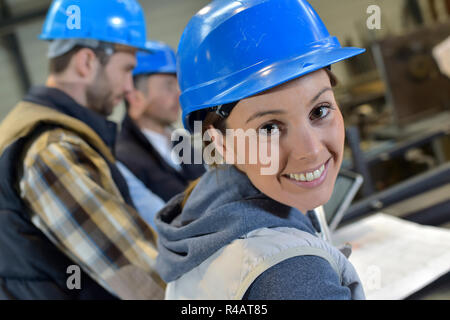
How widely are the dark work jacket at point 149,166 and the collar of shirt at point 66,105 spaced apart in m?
0.53

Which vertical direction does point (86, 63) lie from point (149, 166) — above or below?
above

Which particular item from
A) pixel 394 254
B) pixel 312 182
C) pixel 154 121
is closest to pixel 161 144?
pixel 154 121

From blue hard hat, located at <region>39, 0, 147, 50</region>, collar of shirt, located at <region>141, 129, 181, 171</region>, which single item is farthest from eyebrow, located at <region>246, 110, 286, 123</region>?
collar of shirt, located at <region>141, 129, 181, 171</region>

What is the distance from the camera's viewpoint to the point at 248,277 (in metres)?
0.50

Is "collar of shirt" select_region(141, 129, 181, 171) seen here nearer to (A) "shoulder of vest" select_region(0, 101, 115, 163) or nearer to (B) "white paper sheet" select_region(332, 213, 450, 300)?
(A) "shoulder of vest" select_region(0, 101, 115, 163)

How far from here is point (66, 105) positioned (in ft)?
3.73

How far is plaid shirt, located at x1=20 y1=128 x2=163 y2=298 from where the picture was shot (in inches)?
34.9

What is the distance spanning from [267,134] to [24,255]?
730mm

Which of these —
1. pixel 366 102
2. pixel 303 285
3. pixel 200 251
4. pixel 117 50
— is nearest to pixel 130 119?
pixel 117 50

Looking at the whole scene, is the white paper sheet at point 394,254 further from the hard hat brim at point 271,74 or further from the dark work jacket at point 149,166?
the dark work jacket at point 149,166

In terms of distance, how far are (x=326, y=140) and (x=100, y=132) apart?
2.96 feet

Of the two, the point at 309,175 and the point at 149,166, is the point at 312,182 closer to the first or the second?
the point at 309,175

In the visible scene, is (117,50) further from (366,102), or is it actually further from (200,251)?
(366,102)

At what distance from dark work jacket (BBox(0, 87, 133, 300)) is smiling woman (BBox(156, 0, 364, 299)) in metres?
0.50
